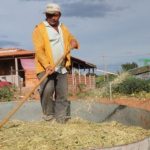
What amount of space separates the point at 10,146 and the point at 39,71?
2.31 metres

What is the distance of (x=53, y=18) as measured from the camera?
650 cm

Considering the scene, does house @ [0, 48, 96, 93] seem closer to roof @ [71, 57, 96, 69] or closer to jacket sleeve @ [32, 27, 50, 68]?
roof @ [71, 57, 96, 69]

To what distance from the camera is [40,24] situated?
656 cm

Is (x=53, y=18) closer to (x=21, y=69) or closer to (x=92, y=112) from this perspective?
(x=92, y=112)

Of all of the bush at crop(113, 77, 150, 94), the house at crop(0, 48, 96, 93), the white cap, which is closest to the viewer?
the white cap

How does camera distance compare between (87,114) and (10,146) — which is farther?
(87,114)

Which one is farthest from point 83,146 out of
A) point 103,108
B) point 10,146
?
point 103,108

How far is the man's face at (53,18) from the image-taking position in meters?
6.47

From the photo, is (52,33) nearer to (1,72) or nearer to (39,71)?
(39,71)

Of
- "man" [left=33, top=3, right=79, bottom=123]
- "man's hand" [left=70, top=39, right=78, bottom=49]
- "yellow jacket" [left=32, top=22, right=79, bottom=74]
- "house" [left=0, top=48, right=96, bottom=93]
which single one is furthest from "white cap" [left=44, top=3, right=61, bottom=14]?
"house" [left=0, top=48, right=96, bottom=93]

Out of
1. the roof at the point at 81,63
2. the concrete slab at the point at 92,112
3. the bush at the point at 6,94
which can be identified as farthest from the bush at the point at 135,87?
the concrete slab at the point at 92,112

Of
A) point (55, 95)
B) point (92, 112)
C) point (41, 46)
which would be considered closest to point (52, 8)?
point (41, 46)

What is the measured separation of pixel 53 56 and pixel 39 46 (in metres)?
0.21

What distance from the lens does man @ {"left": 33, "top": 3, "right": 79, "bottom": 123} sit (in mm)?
6496
